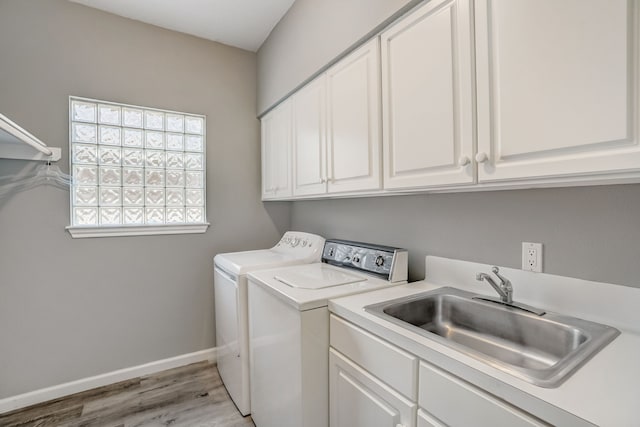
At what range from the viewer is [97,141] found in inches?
85.4

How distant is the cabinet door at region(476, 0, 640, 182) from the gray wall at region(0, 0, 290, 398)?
209 cm

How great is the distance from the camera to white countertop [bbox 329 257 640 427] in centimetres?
62

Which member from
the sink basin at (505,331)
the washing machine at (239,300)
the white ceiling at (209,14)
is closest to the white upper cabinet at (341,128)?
the washing machine at (239,300)

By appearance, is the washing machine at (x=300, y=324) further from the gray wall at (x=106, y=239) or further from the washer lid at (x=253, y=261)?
the gray wall at (x=106, y=239)

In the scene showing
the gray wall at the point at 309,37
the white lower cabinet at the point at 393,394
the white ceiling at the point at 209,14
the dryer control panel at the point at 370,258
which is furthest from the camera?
the white ceiling at the point at 209,14

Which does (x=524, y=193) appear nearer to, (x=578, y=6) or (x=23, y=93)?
(x=578, y=6)

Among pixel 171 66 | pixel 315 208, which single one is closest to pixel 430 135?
pixel 315 208

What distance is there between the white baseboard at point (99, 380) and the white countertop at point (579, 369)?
1.80m

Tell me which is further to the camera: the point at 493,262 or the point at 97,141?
the point at 97,141

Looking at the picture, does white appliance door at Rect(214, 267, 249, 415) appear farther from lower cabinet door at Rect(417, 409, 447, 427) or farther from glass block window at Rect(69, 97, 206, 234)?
lower cabinet door at Rect(417, 409, 447, 427)

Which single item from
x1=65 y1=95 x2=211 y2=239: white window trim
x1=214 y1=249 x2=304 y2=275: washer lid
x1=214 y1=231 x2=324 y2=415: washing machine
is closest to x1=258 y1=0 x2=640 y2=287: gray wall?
x1=214 y1=231 x2=324 y2=415: washing machine

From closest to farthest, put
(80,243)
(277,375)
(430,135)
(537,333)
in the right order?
(537,333) → (430,135) → (277,375) → (80,243)

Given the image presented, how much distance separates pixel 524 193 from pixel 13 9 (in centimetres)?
305

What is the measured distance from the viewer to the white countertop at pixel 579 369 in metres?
0.62
